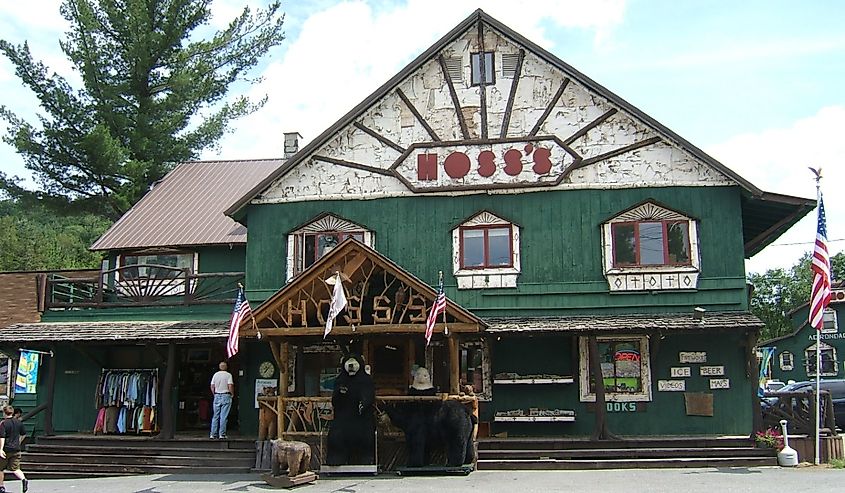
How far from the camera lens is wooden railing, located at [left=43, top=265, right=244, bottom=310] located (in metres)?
21.1

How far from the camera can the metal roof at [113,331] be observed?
19.0m

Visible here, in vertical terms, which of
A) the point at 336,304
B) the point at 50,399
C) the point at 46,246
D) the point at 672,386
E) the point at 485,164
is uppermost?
the point at 46,246

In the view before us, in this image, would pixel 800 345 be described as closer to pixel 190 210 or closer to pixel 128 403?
pixel 190 210

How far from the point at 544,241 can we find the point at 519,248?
1.81ft

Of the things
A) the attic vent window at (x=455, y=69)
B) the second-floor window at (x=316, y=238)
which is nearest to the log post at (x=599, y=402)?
the second-floor window at (x=316, y=238)

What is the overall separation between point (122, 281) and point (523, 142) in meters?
10.6

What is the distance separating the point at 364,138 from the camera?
A: 2025 centimetres

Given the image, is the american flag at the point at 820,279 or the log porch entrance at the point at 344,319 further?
the american flag at the point at 820,279

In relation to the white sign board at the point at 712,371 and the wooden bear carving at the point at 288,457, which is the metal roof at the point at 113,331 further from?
the white sign board at the point at 712,371

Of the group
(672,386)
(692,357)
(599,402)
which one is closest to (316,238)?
(599,402)

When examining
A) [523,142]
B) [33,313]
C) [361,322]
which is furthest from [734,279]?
[33,313]

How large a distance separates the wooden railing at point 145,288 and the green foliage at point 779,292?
51.9 meters

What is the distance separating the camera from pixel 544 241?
63.6ft

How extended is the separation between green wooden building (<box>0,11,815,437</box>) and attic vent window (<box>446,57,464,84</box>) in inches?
1.2
